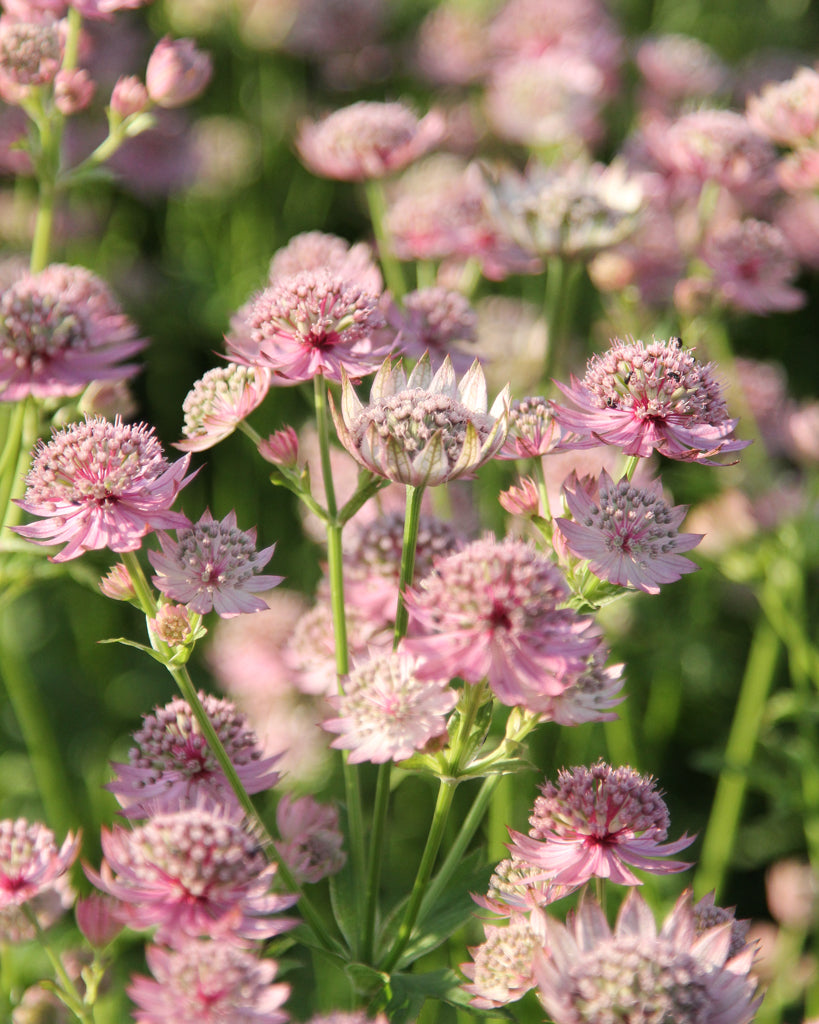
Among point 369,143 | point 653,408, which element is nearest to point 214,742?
point 653,408

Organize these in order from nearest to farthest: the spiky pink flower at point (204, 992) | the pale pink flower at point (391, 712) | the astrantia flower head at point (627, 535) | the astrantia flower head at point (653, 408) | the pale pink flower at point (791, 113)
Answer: the spiky pink flower at point (204, 992) → the pale pink flower at point (391, 712) → the astrantia flower head at point (627, 535) → the astrantia flower head at point (653, 408) → the pale pink flower at point (791, 113)

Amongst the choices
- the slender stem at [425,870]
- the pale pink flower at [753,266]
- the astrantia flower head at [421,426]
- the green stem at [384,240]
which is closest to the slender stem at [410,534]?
the astrantia flower head at [421,426]

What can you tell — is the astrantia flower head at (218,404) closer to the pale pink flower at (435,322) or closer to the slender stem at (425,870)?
the pale pink flower at (435,322)

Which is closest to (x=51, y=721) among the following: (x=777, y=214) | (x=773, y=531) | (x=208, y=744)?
(x=208, y=744)

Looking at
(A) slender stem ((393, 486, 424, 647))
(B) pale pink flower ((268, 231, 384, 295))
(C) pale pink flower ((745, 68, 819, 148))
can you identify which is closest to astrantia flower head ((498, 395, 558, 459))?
(A) slender stem ((393, 486, 424, 647))

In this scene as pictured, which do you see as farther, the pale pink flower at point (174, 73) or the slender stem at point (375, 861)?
the pale pink flower at point (174, 73)

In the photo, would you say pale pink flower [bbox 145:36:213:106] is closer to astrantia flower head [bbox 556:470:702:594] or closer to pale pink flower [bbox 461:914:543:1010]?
astrantia flower head [bbox 556:470:702:594]
